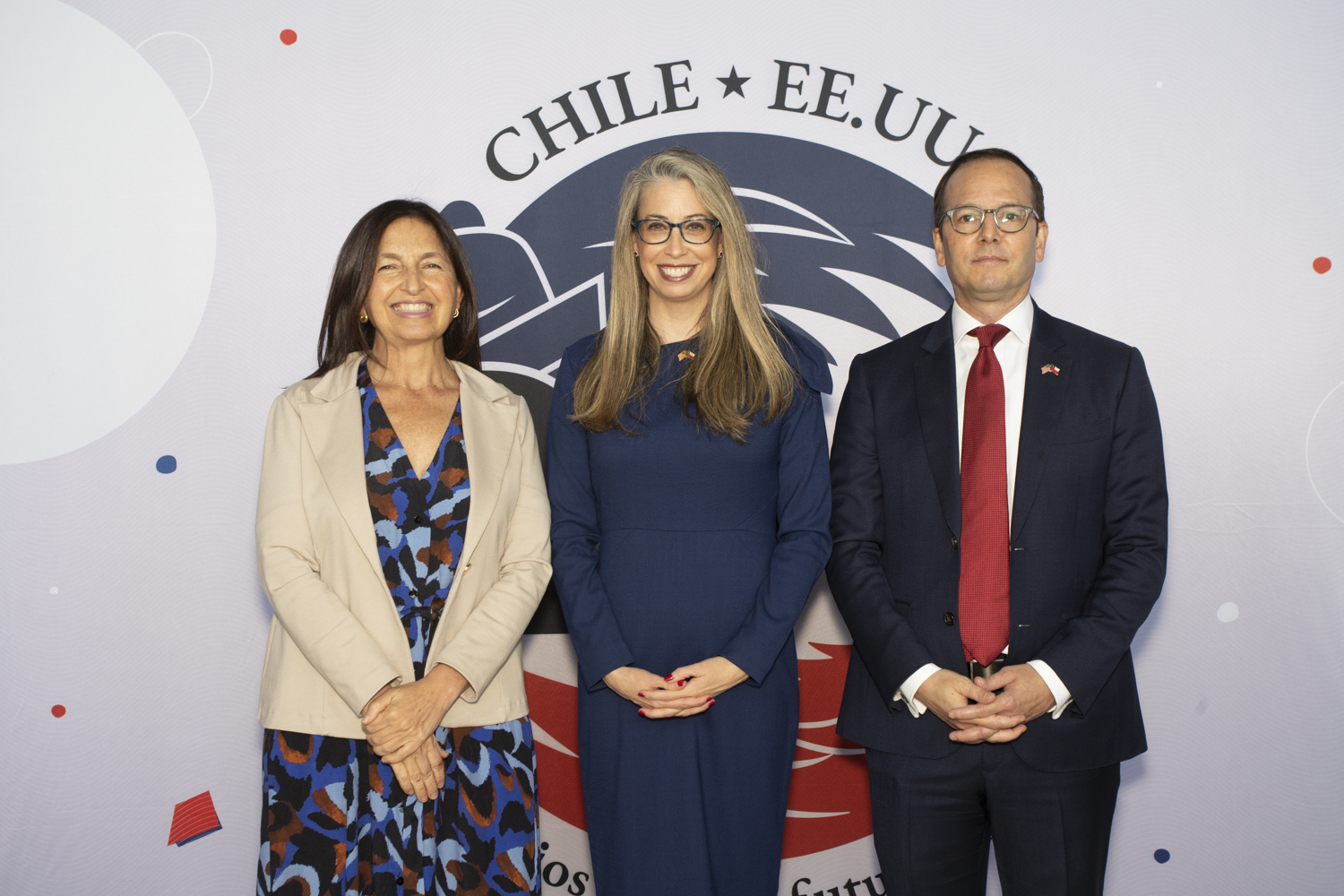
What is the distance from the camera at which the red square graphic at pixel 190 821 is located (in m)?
2.85

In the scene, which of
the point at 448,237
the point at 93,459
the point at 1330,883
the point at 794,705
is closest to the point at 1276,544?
the point at 1330,883

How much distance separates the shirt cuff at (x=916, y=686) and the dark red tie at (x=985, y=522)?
0.31ft

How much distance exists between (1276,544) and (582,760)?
84.4 inches

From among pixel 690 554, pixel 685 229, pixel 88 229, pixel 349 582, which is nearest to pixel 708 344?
pixel 685 229

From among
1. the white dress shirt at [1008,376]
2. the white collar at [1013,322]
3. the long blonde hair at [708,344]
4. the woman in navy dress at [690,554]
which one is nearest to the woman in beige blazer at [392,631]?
the woman in navy dress at [690,554]

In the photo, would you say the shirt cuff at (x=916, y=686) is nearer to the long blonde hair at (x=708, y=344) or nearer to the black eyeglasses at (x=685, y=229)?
the long blonde hair at (x=708, y=344)

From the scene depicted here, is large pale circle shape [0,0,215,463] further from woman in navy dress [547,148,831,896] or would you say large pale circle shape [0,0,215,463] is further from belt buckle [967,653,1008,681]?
belt buckle [967,653,1008,681]

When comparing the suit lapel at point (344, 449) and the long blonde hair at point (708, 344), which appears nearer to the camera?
the suit lapel at point (344, 449)

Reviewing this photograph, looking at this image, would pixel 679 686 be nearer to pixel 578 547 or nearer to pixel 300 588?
pixel 578 547

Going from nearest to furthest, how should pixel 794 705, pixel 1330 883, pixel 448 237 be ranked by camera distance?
pixel 794 705 → pixel 448 237 → pixel 1330 883

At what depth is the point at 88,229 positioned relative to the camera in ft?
9.36

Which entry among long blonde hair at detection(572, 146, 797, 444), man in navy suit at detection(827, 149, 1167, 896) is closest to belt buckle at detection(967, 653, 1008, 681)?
man in navy suit at detection(827, 149, 1167, 896)

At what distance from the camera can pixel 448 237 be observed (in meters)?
2.26

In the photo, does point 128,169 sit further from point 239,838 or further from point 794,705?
point 794,705
